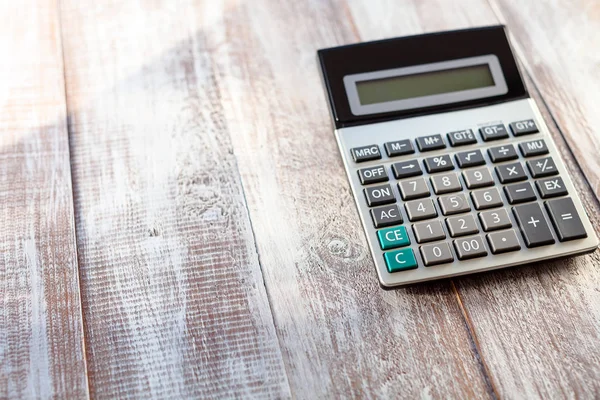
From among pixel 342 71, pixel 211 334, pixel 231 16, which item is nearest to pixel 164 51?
pixel 231 16

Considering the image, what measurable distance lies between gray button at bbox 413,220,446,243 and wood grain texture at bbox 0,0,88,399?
0.88 ft

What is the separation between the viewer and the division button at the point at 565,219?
0.47 metres

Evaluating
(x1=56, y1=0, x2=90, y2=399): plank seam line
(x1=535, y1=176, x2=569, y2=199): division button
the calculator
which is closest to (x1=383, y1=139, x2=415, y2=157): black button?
the calculator

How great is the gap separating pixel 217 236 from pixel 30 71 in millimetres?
254

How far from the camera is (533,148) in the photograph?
0.51 meters

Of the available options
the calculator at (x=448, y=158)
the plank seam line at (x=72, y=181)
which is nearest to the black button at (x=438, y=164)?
the calculator at (x=448, y=158)

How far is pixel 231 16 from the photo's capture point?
2.03 ft

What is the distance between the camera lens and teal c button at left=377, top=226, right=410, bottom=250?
1.52 ft

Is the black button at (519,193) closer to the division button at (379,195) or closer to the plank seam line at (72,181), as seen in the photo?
the division button at (379,195)

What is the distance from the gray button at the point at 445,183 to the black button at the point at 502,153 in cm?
4

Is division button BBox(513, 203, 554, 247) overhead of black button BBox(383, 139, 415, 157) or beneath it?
beneath

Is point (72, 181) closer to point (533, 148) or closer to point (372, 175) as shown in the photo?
point (372, 175)

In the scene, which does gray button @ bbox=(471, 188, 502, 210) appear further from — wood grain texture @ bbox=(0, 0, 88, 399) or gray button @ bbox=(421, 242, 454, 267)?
wood grain texture @ bbox=(0, 0, 88, 399)

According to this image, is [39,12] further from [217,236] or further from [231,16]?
[217,236]
